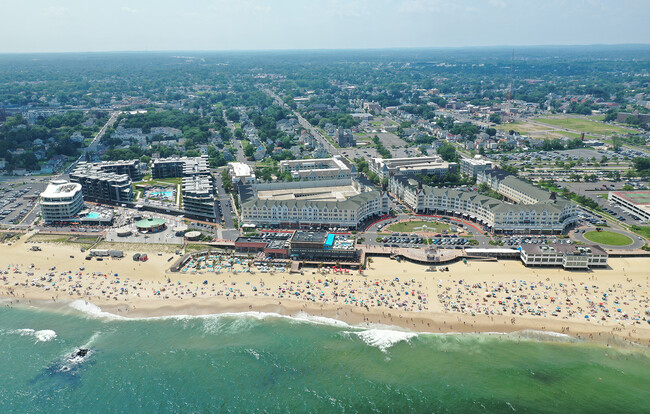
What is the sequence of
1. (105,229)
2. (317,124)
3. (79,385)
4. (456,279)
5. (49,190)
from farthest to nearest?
(317,124) < (49,190) < (105,229) < (456,279) < (79,385)

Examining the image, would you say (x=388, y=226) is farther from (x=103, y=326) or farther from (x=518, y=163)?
(x=518, y=163)

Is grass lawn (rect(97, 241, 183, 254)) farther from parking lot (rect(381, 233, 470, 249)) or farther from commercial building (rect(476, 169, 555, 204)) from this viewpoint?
commercial building (rect(476, 169, 555, 204))

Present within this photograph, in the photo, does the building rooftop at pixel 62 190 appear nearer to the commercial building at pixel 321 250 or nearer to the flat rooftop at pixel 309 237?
the flat rooftop at pixel 309 237

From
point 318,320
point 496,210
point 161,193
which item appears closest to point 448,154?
point 496,210

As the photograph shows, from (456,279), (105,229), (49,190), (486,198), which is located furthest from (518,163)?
(49,190)

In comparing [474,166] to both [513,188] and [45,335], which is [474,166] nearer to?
[513,188]

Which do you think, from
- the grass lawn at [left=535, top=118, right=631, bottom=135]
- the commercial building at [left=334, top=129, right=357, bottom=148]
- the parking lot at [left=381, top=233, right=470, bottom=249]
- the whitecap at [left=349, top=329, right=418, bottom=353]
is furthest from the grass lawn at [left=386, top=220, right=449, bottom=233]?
the grass lawn at [left=535, top=118, right=631, bottom=135]

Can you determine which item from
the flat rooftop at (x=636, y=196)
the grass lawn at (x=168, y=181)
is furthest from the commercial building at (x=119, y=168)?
the flat rooftop at (x=636, y=196)
